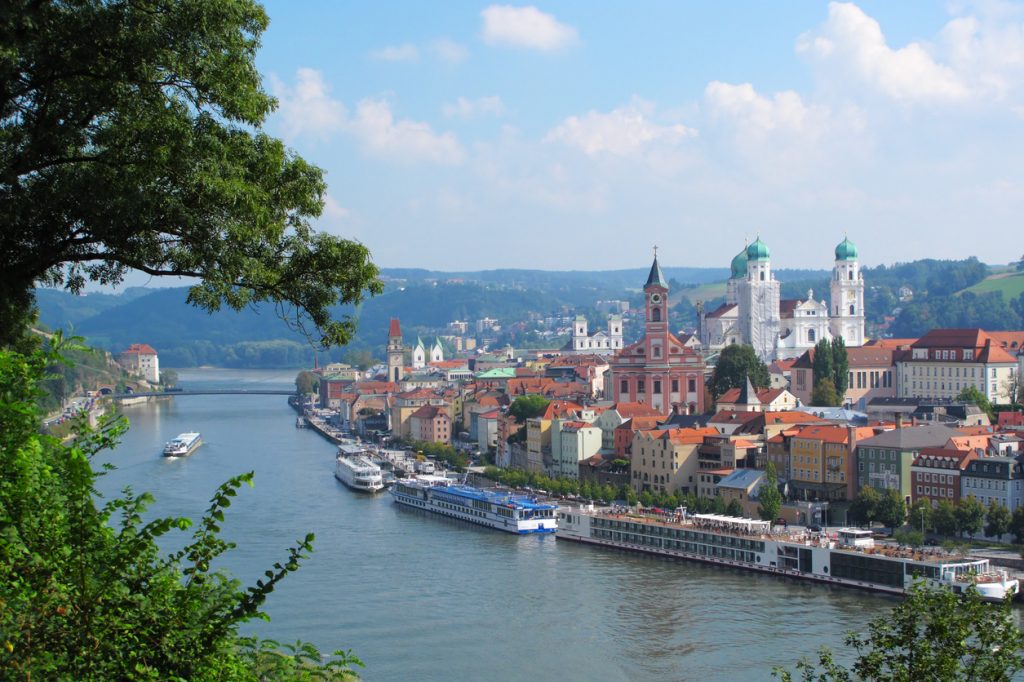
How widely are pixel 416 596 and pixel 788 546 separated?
4371 millimetres

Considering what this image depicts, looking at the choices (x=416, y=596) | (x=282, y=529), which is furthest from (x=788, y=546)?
(x=282, y=529)

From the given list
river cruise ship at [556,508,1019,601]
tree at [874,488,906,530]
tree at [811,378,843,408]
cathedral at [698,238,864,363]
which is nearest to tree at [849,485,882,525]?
tree at [874,488,906,530]

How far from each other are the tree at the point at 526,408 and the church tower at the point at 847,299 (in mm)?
11575

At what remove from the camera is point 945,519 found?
15.7 m

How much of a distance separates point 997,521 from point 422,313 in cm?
9247

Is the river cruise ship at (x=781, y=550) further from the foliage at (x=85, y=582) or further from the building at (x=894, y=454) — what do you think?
the foliage at (x=85, y=582)

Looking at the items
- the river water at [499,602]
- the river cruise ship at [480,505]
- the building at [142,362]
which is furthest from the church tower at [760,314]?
the building at [142,362]

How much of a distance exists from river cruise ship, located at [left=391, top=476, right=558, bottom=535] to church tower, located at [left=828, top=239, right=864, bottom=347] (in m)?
17.0

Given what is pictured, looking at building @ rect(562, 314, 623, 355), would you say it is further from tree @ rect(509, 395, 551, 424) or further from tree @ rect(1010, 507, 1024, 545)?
tree @ rect(1010, 507, 1024, 545)

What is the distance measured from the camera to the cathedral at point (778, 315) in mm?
35844

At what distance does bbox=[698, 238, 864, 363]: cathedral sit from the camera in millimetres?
35844

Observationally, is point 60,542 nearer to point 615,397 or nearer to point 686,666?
point 686,666

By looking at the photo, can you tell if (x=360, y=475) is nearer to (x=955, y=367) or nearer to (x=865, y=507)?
(x=865, y=507)

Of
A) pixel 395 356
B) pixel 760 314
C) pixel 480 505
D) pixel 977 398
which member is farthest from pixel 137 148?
pixel 395 356
